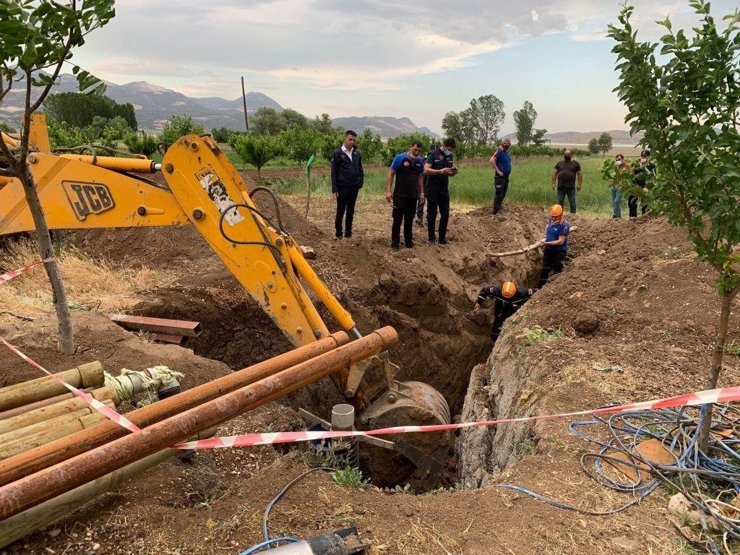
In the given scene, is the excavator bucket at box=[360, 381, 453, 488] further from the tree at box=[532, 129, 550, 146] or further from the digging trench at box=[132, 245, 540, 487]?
the tree at box=[532, 129, 550, 146]

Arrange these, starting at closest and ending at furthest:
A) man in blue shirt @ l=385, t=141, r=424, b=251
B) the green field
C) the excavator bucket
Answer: the excavator bucket → man in blue shirt @ l=385, t=141, r=424, b=251 → the green field

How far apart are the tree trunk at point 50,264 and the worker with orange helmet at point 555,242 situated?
733 cm

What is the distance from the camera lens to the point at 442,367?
30.3 feet

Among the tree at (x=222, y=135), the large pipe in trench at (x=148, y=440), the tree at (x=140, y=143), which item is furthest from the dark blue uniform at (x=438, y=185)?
the tree at (x=222, y=135)

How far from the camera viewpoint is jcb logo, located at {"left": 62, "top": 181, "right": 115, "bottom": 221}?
443 cm

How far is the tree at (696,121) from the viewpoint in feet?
9.46

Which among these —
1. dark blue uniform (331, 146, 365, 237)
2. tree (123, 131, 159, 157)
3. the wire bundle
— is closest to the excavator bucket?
the wire bundle

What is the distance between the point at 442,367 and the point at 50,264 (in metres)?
6.59

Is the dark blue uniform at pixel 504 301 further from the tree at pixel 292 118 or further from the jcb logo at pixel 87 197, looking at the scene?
the tree at pixel 292 118

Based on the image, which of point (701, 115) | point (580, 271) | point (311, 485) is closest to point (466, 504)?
point (311, 485)

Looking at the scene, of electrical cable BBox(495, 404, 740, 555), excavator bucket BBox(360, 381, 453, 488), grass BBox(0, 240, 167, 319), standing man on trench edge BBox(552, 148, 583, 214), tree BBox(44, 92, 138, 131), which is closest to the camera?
electrical cable BBox(495, 404, 740, 555)

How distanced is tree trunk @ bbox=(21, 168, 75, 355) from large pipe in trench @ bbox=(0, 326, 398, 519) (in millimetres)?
2183

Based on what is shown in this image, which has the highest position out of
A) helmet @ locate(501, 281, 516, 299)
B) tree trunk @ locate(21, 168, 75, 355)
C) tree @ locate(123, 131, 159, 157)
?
tree @ locate(123, 131, 159, 157)

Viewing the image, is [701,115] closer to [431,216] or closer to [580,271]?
[580,271]
